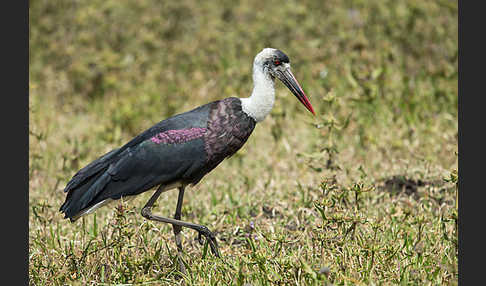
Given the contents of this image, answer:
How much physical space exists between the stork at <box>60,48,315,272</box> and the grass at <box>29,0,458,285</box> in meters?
0.19

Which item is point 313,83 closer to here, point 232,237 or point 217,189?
point 217,189

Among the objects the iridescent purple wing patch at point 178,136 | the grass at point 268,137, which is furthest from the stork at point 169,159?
the grass at point 268,137

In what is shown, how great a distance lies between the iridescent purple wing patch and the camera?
4.24m

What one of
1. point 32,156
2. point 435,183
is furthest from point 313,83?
point 32,156

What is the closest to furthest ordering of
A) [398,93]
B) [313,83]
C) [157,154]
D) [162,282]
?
[162,282]
[157,154]
[398,93]
[313,83]

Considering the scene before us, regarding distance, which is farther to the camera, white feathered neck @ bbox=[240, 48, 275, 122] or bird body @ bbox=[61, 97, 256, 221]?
white feathered neck @ bbox=[240, 48, 275, 122]

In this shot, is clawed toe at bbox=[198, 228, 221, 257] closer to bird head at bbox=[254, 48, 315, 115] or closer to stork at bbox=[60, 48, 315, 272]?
stork at bbox=[60, 48, 315, 272]

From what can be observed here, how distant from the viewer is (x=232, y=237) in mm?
4633

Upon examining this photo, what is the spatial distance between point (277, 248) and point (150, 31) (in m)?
4.67

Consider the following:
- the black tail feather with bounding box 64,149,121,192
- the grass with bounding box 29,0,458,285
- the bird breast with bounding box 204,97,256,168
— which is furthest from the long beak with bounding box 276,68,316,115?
the black tail feather with bounding box 64,149,121,192

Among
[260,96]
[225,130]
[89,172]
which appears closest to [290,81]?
[260,96]

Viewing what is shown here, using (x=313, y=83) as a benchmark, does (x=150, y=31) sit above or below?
above

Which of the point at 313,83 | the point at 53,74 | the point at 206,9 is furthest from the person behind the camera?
the point at 206,9

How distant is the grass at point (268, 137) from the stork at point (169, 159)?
0.63ft
